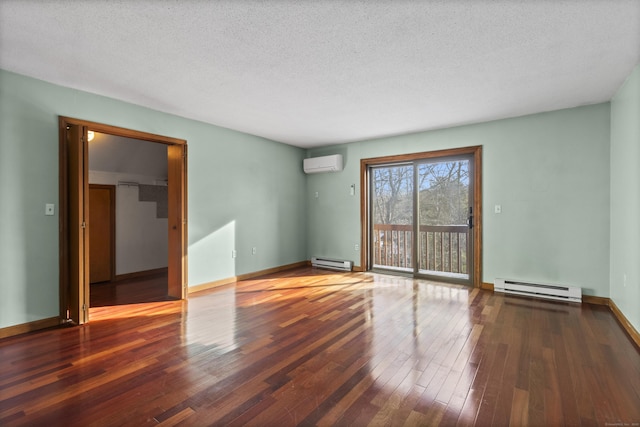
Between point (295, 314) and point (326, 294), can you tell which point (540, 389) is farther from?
point (326, 294)

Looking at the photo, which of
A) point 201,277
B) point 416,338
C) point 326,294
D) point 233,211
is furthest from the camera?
point 233,211

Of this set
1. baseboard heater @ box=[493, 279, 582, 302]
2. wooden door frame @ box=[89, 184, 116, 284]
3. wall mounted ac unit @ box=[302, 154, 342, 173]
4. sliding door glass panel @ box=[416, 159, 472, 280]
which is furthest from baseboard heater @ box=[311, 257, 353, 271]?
wooden door frame @ box=[89, 184, 116, 284]

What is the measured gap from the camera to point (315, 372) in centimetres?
213

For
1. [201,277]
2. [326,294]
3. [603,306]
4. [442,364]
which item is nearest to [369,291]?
[326,294]

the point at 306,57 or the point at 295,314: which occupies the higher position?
the point at 306,57

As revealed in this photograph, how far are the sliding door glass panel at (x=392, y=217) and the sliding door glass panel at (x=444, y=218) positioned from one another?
327mm

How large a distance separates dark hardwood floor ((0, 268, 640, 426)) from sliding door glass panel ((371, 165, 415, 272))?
2047 millimetres

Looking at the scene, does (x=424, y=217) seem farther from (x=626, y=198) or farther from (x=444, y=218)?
(x=626, y=198)

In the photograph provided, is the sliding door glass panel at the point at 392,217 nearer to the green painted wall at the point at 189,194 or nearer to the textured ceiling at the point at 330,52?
the green painted wall at the point at 189,194

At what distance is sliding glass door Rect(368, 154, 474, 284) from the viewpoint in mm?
4727

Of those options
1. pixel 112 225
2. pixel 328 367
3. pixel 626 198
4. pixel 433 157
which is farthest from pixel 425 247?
pixel 112 225

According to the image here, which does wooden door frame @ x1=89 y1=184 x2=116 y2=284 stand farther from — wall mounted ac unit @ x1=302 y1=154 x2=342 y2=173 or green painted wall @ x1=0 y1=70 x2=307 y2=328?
wall mounted ac unit @ x1=302 y1=154 x2=342 y2=173

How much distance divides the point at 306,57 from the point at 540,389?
290 centimetres

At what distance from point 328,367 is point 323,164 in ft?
13.8
